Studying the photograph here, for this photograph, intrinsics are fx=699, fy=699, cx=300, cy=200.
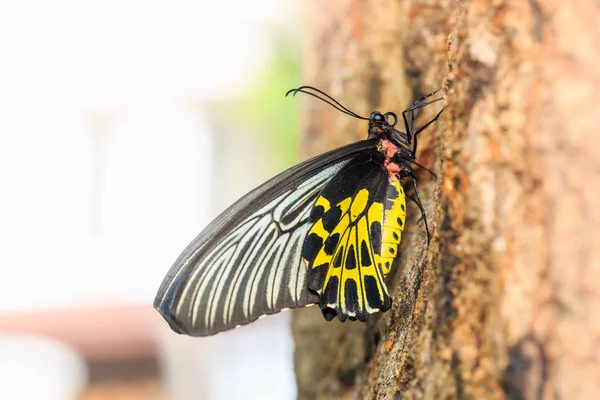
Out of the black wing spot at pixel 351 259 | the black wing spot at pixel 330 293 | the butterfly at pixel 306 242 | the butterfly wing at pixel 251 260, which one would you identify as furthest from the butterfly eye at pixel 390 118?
the black wing spot at pixel 330 293

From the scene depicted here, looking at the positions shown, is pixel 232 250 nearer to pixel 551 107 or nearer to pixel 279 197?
pixel 279 197

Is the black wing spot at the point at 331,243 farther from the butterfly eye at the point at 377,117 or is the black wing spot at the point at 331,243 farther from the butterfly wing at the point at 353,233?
the butterfly eye at the point at 377,117

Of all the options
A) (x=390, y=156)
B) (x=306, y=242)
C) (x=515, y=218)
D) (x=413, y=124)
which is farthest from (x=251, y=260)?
(x=515, y=218)

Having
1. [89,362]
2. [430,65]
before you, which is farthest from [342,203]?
[89,362]

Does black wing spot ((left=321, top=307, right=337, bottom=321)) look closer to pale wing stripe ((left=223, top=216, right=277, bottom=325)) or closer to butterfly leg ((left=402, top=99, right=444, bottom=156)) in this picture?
pale wing stripe ((left=223, top=216, right=277, bottom=325))

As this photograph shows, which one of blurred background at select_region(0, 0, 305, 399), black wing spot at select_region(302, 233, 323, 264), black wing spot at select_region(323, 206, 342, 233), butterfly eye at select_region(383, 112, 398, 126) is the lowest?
black wing spot at select_region(302, 233, 323, 264)

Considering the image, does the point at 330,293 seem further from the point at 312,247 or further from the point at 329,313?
the point at 312,247

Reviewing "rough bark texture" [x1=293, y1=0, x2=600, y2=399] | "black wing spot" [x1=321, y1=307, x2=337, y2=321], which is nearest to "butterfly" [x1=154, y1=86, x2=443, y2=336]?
"black wing spot" [x1=321, y1=307, x2=337, y2=321]
